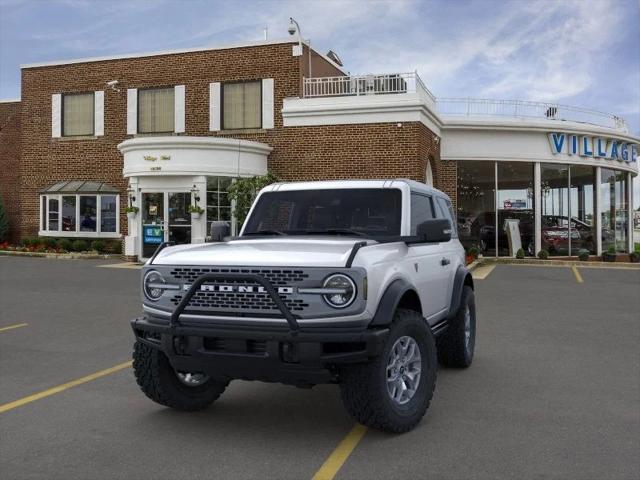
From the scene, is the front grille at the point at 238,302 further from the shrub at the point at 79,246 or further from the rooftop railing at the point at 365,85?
the shrub at the point at 79,246

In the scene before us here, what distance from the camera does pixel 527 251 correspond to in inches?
942

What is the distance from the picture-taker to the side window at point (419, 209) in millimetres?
5609

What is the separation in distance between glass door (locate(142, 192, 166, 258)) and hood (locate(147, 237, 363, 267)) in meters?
16.3

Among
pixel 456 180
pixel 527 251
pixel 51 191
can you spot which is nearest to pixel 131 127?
pixel 51 191

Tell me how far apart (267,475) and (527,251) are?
21728 mm

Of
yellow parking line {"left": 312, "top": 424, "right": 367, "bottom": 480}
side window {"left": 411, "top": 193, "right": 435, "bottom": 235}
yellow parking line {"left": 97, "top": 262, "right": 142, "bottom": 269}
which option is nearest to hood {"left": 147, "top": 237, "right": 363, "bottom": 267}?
side window {"left": 411, "top": 193, "right": 435, "bottom": 235}

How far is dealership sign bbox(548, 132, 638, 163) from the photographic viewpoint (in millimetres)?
23938

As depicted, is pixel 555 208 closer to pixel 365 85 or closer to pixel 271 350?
pixel 365 85

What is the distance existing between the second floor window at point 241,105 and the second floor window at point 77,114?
576cm

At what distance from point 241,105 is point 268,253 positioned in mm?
19182

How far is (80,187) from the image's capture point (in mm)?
24016

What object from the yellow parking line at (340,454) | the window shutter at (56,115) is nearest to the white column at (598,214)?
the window shutter at (56,115)

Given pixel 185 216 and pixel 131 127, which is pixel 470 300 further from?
pixel 131 127

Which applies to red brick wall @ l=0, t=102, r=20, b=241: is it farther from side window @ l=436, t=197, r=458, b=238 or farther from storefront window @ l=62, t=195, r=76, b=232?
side window @ l=436, t=197, r=458, b=238
